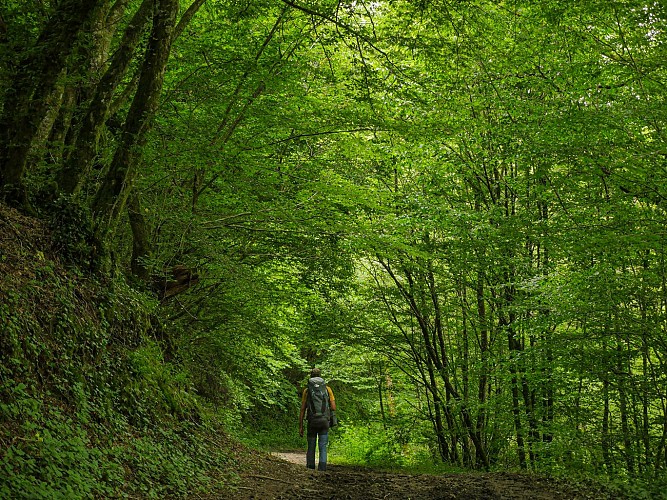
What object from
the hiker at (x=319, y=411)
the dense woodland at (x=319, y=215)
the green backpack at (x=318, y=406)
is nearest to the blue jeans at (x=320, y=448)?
the hiker at (x=319, y=411)

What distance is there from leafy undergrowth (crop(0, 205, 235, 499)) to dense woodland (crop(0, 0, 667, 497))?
0.03m

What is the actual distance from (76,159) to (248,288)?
13.0 ft

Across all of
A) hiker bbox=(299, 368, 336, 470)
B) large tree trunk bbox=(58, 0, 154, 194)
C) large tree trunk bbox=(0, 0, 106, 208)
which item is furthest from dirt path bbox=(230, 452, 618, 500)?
large tree trunk bbox=(0, 0, 106, 208)

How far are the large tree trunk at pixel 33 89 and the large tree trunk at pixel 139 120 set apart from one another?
2.90 feet

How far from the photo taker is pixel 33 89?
625 centimetres

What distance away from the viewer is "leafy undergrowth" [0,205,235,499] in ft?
14.2

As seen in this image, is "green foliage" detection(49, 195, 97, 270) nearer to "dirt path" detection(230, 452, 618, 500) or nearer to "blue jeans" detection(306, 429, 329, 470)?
"dirt path" detection(230, 452, 618, 500)

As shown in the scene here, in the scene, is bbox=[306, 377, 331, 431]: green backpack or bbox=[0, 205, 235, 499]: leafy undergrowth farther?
bbox=[306, 377, 331, 431]: green backpack

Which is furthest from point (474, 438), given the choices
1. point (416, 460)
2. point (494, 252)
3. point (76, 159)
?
point (76, 159)

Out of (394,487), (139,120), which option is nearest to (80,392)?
(139,120)

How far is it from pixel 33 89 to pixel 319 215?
5733 millimetres

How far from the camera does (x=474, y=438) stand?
13.6 metres

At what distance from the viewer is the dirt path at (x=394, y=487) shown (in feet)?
23.8

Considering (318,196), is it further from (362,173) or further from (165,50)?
(165,50)
